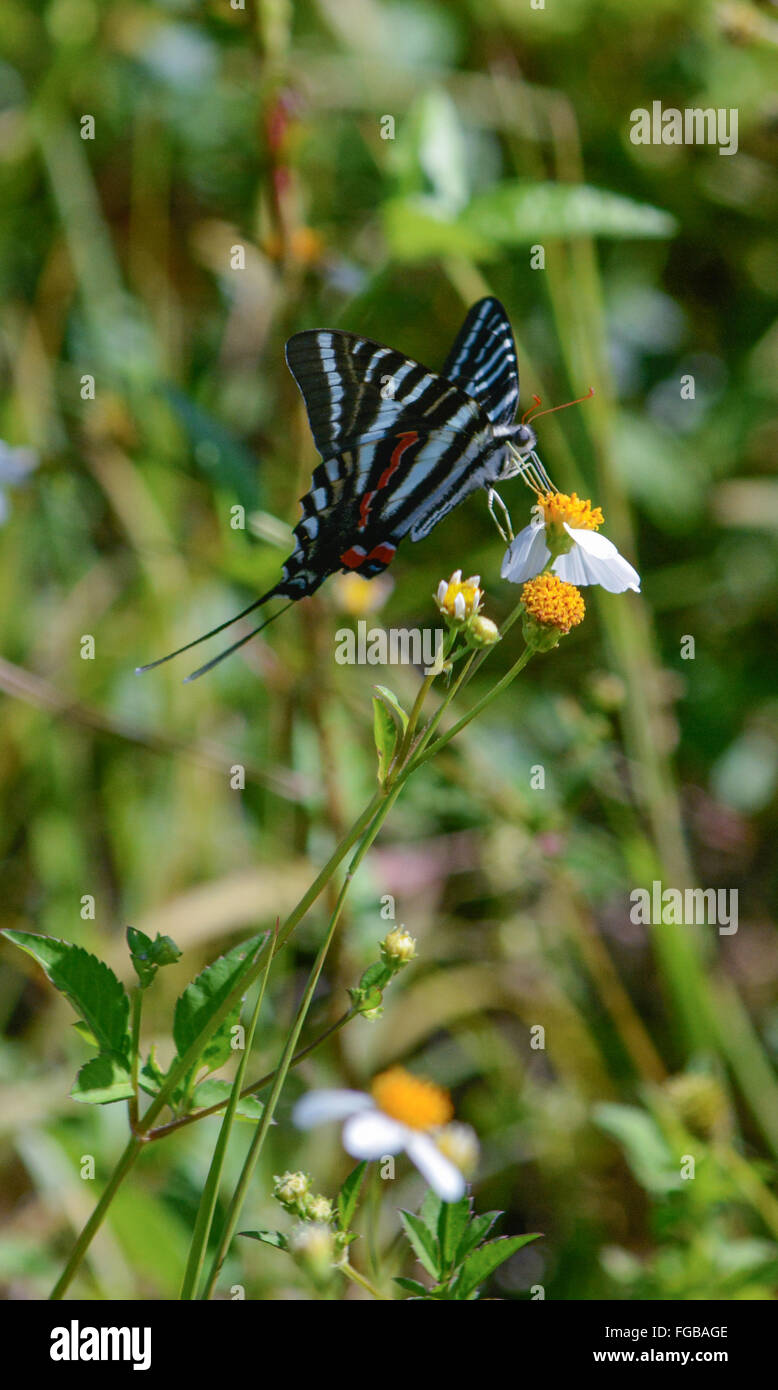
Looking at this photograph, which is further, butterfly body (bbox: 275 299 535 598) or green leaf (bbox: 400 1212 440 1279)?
butterfly body (bbox: 275 299 535 598)

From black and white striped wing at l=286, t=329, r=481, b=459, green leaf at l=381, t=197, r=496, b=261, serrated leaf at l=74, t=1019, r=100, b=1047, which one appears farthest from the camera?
green leaf at l=381, t=197, r=496, b=261

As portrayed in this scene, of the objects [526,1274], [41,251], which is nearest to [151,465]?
[41,251]

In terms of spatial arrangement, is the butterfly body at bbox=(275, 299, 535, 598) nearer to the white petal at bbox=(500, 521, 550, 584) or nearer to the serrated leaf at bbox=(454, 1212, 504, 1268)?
the white petal at bbox=(500, 521, 550, 584)

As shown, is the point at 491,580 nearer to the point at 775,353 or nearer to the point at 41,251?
the point at 775,353

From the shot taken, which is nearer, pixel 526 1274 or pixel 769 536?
pixel 526 1274

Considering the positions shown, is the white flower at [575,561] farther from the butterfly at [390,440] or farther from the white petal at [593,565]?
the butterfly at [390,440]

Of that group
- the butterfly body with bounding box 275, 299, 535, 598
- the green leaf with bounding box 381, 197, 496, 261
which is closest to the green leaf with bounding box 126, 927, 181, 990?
the butterfly body with bounding box 275, 299, 535, 598
